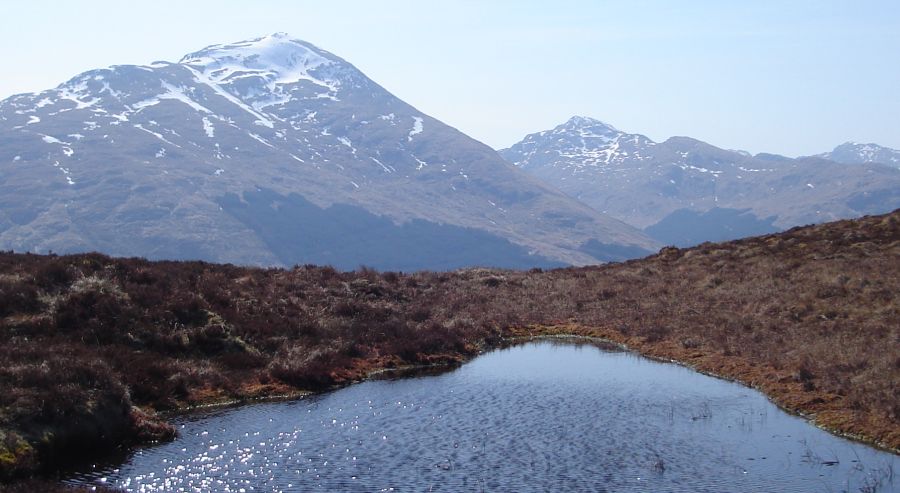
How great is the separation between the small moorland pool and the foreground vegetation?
221 centimetres

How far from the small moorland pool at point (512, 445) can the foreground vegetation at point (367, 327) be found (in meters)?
2.21

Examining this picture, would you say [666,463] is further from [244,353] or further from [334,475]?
[244,353]

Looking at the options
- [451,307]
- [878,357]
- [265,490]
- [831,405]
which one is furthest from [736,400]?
[451,307]

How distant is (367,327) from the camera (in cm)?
4803

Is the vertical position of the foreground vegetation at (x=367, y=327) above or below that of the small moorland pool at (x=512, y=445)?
above

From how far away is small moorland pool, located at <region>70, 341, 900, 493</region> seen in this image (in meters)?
24.0

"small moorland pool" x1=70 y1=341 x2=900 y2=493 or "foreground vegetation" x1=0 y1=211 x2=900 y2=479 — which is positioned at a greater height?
"foreground vegetation" x1=0 y1=211 x2=900 y2=479

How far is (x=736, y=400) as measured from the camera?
34594 millimetres

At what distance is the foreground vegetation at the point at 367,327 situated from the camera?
27969 mm

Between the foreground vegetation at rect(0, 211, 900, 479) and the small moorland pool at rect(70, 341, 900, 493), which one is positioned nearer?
the small moorland pool at rect(70, 341, 900, 493)

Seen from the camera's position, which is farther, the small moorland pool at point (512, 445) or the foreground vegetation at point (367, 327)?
the foreground vegetation at point (367, 327)

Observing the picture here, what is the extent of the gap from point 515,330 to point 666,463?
28.3 metres

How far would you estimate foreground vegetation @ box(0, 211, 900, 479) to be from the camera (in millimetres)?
27969

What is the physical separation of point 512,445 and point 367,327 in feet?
70.8
